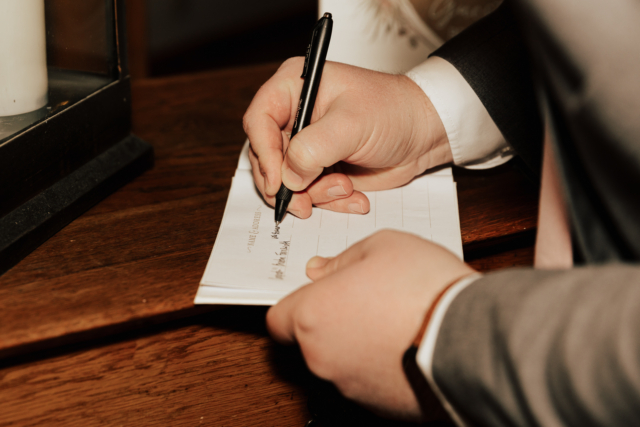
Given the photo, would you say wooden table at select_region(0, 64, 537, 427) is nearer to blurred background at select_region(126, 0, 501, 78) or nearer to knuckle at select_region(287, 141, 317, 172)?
knuckle at select_region(287, 141, 317, 172)

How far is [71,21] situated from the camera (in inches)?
21.9

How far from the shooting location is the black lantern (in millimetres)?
486

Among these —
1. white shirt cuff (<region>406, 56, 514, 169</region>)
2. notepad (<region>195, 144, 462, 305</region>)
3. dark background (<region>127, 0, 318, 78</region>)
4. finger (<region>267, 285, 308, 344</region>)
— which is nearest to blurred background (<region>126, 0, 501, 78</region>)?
dark background (<region>127, 0, 318, 78</region>)

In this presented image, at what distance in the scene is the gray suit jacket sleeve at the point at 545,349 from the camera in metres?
0.26

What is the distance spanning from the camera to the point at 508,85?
0.64 metres

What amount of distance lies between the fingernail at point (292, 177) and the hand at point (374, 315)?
Answer: 0.52 ft

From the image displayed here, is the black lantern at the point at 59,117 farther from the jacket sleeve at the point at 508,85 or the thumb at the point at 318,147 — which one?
the jacket sleeve at the point at 508,85

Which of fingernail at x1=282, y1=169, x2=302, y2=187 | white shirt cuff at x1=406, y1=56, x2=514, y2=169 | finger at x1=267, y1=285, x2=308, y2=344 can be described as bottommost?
finger at x1=267, y1=285, x2=308, y2=344

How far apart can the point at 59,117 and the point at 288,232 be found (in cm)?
29

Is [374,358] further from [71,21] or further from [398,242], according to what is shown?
[71,21]

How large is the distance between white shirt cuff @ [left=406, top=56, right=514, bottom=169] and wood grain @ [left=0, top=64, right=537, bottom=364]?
4 cm

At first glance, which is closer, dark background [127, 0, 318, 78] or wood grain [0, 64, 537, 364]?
wood grain [0, 64, 537, 364]

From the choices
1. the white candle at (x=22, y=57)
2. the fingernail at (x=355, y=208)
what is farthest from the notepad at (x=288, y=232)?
the white candle at (x=22, y=57)

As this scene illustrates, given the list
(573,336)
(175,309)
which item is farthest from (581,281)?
(175,309)
